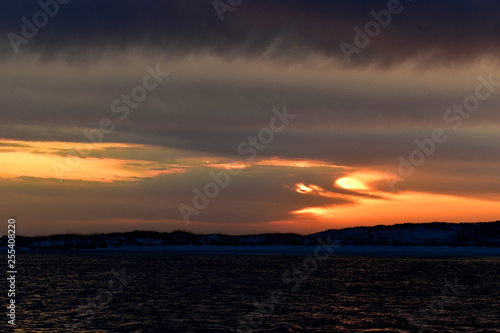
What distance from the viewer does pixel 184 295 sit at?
4788cm

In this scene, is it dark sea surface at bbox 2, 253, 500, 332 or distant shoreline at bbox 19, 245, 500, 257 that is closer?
dark sea surface at bbox 2, 253, 500, 332

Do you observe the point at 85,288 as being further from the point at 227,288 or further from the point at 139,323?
the point at 139,323

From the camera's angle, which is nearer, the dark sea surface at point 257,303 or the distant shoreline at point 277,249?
the dark sea surface at point 257,303

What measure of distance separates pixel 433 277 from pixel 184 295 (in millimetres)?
34246

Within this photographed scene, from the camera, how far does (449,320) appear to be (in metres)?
34.9

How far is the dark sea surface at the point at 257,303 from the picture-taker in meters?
33.1

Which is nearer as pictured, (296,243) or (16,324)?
(16,324)

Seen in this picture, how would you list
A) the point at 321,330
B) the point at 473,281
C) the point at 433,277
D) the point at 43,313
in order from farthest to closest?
1. the point at 433,277
2. the point at 473,281
3. the point at 43,313
4. the point at 321,330

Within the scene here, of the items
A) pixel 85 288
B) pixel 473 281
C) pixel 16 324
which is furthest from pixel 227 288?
pixel 473 281

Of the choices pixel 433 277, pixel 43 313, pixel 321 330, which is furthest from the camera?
pixel 433 277

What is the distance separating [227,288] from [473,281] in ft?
91.2

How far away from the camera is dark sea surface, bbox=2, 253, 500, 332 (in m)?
33.1

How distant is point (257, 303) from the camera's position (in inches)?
1672

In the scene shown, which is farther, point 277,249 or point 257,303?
point 277,249
